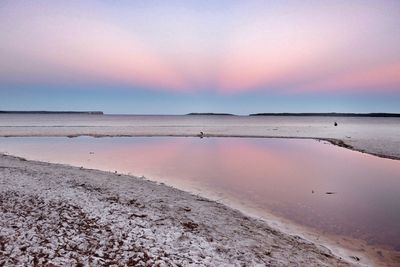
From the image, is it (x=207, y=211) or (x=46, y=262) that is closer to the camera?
(x=46, y=262)

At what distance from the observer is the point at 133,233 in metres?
10.3

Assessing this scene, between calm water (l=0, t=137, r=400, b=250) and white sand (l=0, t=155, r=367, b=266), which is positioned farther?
calm water (l=0, t=137, r=400, b=250)

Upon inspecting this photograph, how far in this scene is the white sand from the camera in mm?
8641

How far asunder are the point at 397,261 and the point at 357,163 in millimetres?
24122

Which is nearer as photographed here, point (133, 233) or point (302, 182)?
point (133, 233)

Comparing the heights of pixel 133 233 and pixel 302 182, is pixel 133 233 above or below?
above

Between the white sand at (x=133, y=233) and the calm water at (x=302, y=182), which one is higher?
the white sand at (x=133, y=233)

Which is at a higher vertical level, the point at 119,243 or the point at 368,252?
the point at 119,243

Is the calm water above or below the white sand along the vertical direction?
below

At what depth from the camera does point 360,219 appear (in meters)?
15.0

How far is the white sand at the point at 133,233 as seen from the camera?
8.64m

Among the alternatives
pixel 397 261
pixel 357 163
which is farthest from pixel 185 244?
pixel 357 163

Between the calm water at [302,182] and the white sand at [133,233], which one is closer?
the white sand at [133,233]

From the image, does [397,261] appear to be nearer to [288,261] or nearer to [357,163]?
[288,261]
